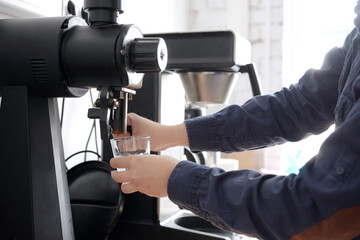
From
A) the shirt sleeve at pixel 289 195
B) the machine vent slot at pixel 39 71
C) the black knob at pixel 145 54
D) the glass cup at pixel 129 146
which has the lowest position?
the shirt sleeve at pixel 289 195

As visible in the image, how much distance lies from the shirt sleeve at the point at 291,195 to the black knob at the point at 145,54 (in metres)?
0.16

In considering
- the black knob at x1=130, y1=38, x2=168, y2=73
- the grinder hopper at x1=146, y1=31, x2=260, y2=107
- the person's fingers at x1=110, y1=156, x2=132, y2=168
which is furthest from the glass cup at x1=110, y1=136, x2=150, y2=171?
the grinder hopper at x1=146, y1=31, x2=260, y2=107

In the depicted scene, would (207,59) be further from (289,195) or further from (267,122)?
(289,195)

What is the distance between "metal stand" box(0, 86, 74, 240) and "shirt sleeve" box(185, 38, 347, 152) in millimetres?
370

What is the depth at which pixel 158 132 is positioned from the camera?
2.68ft

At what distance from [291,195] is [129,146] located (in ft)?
0.92

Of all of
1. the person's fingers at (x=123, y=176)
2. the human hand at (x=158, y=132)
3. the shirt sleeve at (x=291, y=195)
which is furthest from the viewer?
the human hand at (x=158, y=132)

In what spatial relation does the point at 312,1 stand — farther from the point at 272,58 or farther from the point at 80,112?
the point at 80,112

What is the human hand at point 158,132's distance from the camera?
787 mm

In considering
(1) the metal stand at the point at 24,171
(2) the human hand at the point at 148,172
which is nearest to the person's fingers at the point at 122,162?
(2) the human hand at the point at 148,172

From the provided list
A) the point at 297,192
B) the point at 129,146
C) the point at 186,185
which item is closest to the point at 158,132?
the point at 129,146

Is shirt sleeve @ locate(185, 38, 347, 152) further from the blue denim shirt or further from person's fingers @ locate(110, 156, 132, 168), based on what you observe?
person's fingers @ locate(110, 156, 132, 168)

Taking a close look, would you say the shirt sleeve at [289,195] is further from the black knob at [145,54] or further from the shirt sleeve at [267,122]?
the shirt sleeve at [267,122]

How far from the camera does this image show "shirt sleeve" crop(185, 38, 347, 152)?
0.81 m
